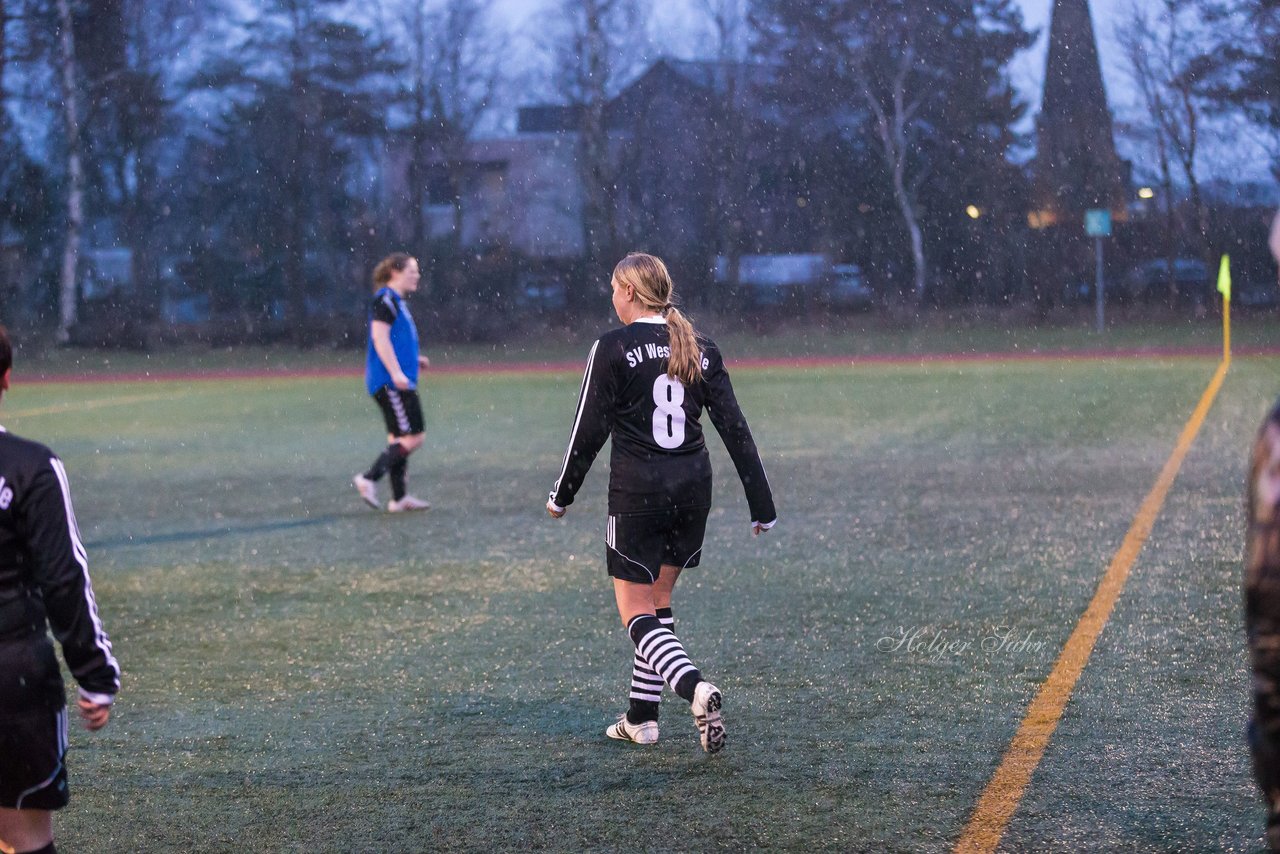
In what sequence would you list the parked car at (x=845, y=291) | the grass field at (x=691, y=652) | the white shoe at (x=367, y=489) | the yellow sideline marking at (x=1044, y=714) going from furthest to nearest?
the parked car at (x=845, y=291) → the white shoe at (x=367, y=489) → the grass field at (x=691, y=652) → the yellow sideline marking at (x=1044, y=714)

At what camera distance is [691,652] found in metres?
6.50

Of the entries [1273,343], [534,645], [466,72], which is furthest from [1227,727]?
[466,72]

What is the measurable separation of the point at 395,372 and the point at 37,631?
7.47m

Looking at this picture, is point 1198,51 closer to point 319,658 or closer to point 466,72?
point 466,72

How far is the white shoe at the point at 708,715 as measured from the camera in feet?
15.3

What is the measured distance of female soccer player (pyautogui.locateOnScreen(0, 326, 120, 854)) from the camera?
9.50 ft

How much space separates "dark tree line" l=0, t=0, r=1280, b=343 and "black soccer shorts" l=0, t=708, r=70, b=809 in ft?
124

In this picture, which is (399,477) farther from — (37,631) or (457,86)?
(457,86)

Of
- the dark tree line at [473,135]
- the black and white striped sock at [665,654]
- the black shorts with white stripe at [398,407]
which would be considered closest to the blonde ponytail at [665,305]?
the black and white striped sock at [665,654]

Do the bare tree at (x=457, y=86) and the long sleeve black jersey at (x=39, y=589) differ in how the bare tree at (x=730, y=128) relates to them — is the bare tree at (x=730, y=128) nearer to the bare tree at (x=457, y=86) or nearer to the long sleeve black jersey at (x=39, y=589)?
the bare tree at (x=457, y=86)

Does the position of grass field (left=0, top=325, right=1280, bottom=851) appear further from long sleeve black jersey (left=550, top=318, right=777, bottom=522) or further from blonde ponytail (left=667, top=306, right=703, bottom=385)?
blonde ponytail (left=667, top=306, right=703, bottom=385)

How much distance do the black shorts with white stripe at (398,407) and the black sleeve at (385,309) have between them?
0.55m

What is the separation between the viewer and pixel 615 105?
4631 cm
